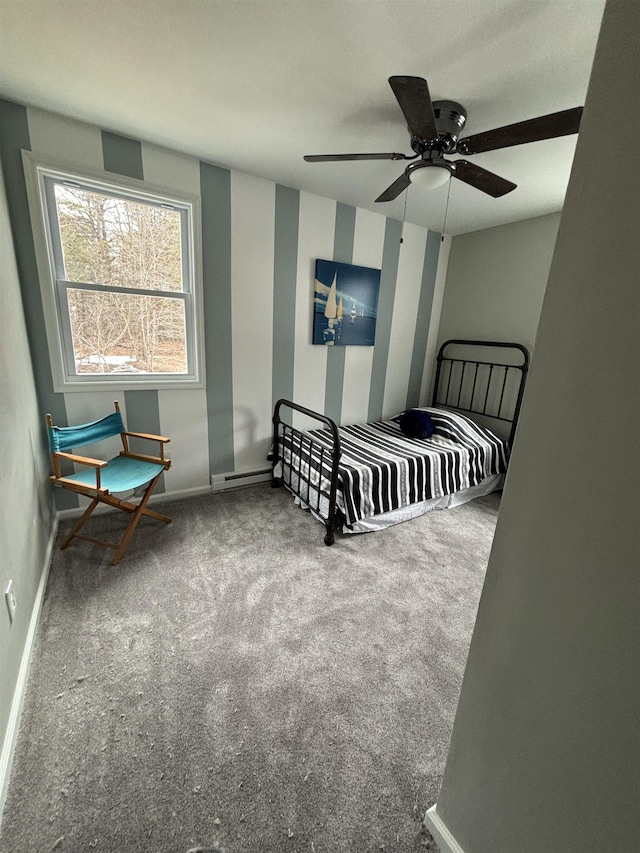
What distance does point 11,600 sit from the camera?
1224mm

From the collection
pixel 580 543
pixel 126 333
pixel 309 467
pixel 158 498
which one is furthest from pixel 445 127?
pixel 158 498

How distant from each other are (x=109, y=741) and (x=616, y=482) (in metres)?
1.64

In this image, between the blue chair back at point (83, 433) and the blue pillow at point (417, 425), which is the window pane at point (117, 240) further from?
the blue pillow at point (417, 425)

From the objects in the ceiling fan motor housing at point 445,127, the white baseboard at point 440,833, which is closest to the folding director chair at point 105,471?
the white baseboard at point 440,833

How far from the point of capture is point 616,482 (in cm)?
53

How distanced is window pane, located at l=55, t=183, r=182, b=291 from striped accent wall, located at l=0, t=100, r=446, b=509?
0.19m

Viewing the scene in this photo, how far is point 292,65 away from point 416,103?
604mm

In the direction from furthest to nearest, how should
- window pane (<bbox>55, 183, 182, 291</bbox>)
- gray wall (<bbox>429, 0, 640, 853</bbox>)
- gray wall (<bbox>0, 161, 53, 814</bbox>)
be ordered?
window pane (<bbox>55, 183, 182, 291</bbox>) → gray wall (<bbox>0, 161, 53, 814</bbox>) → gray wall (<bbox>429, 0, 640, 853</bbox>)

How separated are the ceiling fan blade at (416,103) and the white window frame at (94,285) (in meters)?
1.60

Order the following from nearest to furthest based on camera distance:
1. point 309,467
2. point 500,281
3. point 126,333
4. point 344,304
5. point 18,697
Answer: point 18,697, point 126,333, point 309,467, point 344,304, point 500,281

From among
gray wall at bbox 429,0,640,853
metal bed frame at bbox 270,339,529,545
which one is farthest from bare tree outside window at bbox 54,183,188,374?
gray wall at bbox 429,0,640,853

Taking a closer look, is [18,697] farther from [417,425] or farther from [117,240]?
[417,425]

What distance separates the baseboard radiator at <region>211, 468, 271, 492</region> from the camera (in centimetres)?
289

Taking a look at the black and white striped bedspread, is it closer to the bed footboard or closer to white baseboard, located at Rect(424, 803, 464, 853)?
the bed footboard
